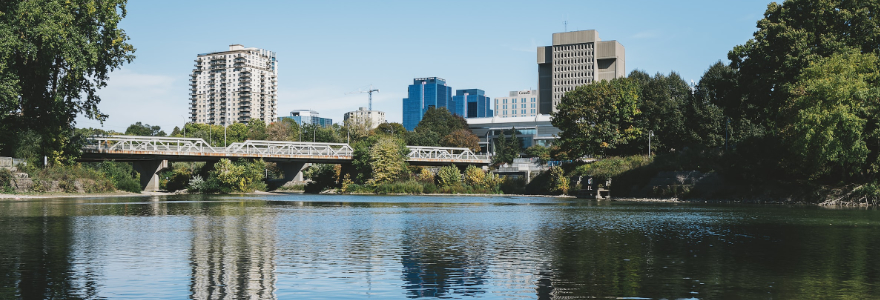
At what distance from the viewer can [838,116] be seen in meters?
49.7

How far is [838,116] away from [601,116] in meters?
40.9

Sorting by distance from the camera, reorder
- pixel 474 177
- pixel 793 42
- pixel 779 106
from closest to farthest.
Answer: pixel 793 42
pixel 779 106
pixel 474 177

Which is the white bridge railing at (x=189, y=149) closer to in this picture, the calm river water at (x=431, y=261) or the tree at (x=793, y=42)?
the tree at (x=793, y=42)

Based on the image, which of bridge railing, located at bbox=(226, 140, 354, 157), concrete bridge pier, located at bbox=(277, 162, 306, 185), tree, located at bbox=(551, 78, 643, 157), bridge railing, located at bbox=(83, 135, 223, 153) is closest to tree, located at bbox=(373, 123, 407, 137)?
concrete bridge pier, located at bbox=(277, 162, 306, 185)

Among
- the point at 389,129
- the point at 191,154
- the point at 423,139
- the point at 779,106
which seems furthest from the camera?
the point at 389,129

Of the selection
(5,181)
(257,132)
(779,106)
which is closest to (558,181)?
(779,106)

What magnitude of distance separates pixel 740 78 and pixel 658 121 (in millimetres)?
22397

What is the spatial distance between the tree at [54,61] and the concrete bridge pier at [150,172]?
23.0 meters

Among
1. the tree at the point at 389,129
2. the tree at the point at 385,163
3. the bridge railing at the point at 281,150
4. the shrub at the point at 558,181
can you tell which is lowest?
the shrub at the point at 558,181

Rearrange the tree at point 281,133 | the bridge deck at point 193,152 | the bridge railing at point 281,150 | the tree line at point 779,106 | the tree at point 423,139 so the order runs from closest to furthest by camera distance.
→ the tree line at point 779,106 → the bridge deck at point 193,152 → the bridge railing at point 281,150 → the tree at point 423,139 → the tree at point 281,133

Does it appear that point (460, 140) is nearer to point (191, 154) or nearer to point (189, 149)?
point (189, 149)

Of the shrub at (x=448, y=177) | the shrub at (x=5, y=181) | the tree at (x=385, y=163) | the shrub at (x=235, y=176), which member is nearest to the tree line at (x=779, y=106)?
the shrub at (x=448, y=177)

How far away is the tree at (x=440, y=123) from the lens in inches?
6722

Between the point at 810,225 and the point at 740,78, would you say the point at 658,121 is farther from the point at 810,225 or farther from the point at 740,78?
the point at 810,225
